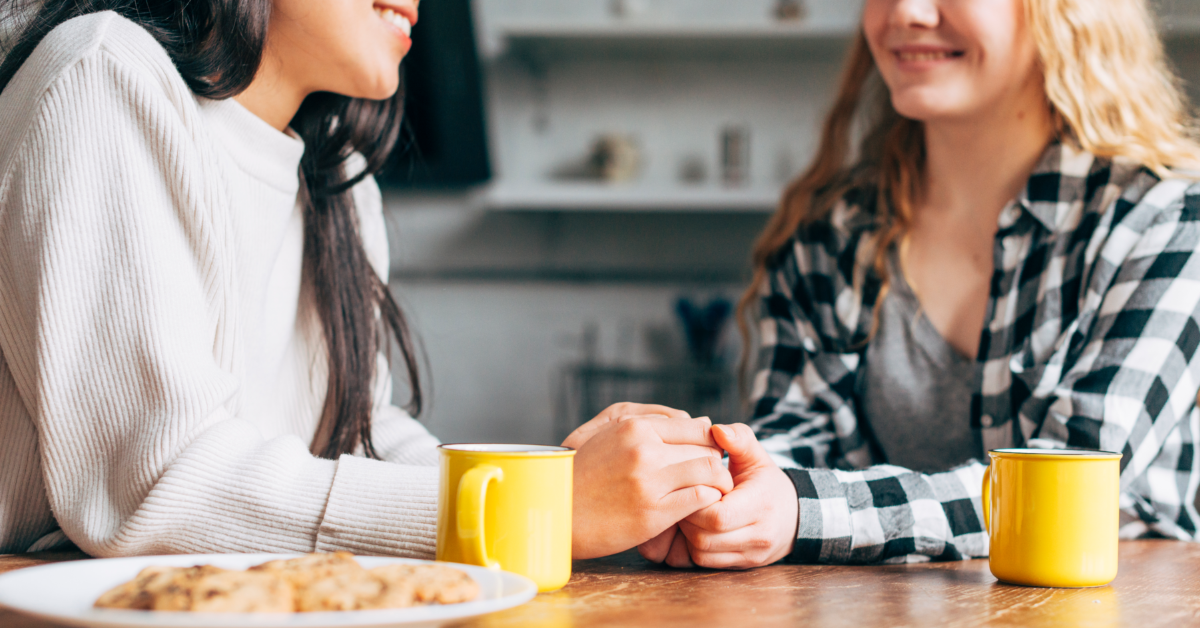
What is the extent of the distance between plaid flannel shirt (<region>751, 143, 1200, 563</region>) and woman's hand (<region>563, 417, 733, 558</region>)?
0.42 ft

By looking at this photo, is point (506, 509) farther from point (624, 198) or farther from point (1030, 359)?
point (624, 198)

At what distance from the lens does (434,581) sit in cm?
46

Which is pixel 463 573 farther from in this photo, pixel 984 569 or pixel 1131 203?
pixel 1131 203

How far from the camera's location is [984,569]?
0.73 m

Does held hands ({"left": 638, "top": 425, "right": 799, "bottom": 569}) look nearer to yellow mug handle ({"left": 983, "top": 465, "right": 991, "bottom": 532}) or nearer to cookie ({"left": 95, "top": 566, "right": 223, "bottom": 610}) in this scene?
yellow mug handle ({"left": 983, "top": 465, "right": 991, "bottom": 532})

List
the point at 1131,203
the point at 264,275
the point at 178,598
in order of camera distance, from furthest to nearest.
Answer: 1. the point at 1131,203
2. the point at 264,275
3. the point at 178,598

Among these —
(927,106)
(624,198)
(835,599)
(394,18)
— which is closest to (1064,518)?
(835,599)

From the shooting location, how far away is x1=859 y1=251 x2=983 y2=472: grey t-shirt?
1.14 metres

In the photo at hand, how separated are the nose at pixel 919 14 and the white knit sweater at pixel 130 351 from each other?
2.67 feet

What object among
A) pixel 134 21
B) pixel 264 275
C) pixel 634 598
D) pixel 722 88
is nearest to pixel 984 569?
pixel 634 598

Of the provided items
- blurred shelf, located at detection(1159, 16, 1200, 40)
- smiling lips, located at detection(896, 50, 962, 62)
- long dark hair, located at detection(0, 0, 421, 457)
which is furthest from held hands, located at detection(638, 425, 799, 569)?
blurred shelf, located at detection(1159, 16, 1200, 40)

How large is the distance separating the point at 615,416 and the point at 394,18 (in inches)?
18.9

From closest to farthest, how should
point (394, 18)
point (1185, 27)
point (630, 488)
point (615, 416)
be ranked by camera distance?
point (630, 488) → point (615, 416) → point (394, 18) → point (1185, 27)

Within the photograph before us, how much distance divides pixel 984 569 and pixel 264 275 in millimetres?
691
